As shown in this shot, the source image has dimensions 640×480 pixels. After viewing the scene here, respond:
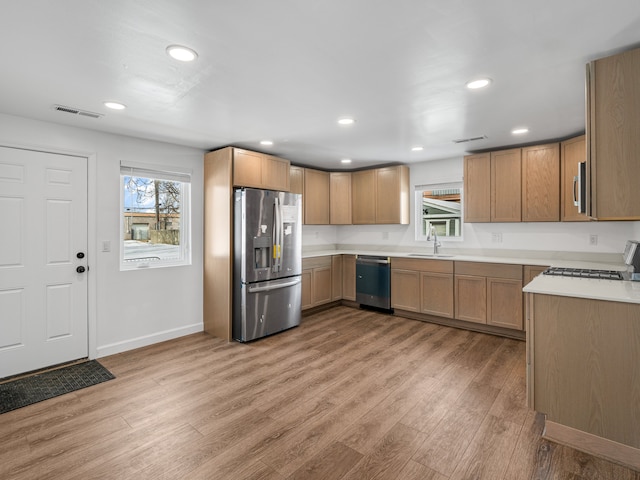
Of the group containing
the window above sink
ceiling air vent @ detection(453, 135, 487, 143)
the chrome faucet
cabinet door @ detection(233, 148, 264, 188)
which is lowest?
the chrome faucet

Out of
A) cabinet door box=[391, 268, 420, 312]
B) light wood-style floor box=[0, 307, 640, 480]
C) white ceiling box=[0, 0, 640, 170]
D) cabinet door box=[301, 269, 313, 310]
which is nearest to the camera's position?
white ceiling box=[0, 0, 640, 170]

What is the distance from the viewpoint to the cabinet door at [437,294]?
4.47 meters

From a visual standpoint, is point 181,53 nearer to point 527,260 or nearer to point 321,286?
point 321,286

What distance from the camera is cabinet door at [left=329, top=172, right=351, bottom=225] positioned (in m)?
5.80

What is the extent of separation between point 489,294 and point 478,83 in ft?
8.74

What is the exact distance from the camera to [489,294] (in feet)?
13.6

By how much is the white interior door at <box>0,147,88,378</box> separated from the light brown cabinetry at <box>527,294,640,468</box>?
4.03 meters

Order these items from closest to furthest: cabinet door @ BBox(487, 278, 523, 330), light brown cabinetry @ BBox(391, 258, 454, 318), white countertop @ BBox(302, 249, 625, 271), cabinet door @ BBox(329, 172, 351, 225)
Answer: white countertop @ BBox(302, 249, 625, 271), cabinet door @ BBox(487, 278, 523, 330), light brown cabinetry @ BBox(391, 258, 454, 318), cabinet door @ BBox(329, 172, 351, 225)

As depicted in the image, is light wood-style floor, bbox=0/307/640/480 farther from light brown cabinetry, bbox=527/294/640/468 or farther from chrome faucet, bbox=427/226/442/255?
chrome faucet, bbox=427/226/442/255

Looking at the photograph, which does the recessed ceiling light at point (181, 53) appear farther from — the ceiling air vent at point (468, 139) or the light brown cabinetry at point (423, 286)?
the light brown cabinetry at point (423, 286)

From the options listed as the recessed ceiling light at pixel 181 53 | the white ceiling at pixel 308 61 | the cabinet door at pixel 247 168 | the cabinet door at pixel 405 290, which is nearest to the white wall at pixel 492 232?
the cabinet door at pixel 405 290

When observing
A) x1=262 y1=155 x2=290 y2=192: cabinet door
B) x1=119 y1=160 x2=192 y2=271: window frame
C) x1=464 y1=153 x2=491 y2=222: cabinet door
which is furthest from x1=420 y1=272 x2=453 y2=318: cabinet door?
A: x1=119 y1=160 x2=192 y2=271: window frame

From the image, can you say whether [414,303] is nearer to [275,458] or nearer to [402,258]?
[402,258]

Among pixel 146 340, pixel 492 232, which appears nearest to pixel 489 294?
pixel 492 232
